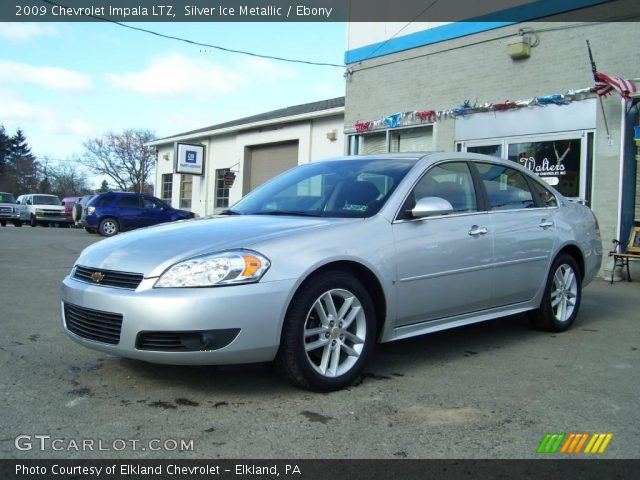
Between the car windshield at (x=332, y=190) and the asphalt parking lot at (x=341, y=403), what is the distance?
1.16 metres

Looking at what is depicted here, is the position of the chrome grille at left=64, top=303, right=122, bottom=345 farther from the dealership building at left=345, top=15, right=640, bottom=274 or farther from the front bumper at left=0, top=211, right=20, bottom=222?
the front bumper at left=0, top=211, right=20, bottom=222

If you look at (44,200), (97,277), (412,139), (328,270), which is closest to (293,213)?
(328,270)

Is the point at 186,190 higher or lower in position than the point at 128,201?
higher

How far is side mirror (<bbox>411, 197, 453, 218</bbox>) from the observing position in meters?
4.03

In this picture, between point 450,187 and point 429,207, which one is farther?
point 450,187

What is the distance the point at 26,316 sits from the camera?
19.0 ft

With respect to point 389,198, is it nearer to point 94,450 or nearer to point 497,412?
point 497,412

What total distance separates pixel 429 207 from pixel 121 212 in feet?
58.0

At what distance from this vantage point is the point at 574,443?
2.96 metres

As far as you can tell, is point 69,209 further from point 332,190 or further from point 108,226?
point 332,190

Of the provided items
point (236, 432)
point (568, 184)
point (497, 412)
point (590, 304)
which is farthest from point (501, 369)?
point (568, 184)

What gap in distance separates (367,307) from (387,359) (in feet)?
2.82
